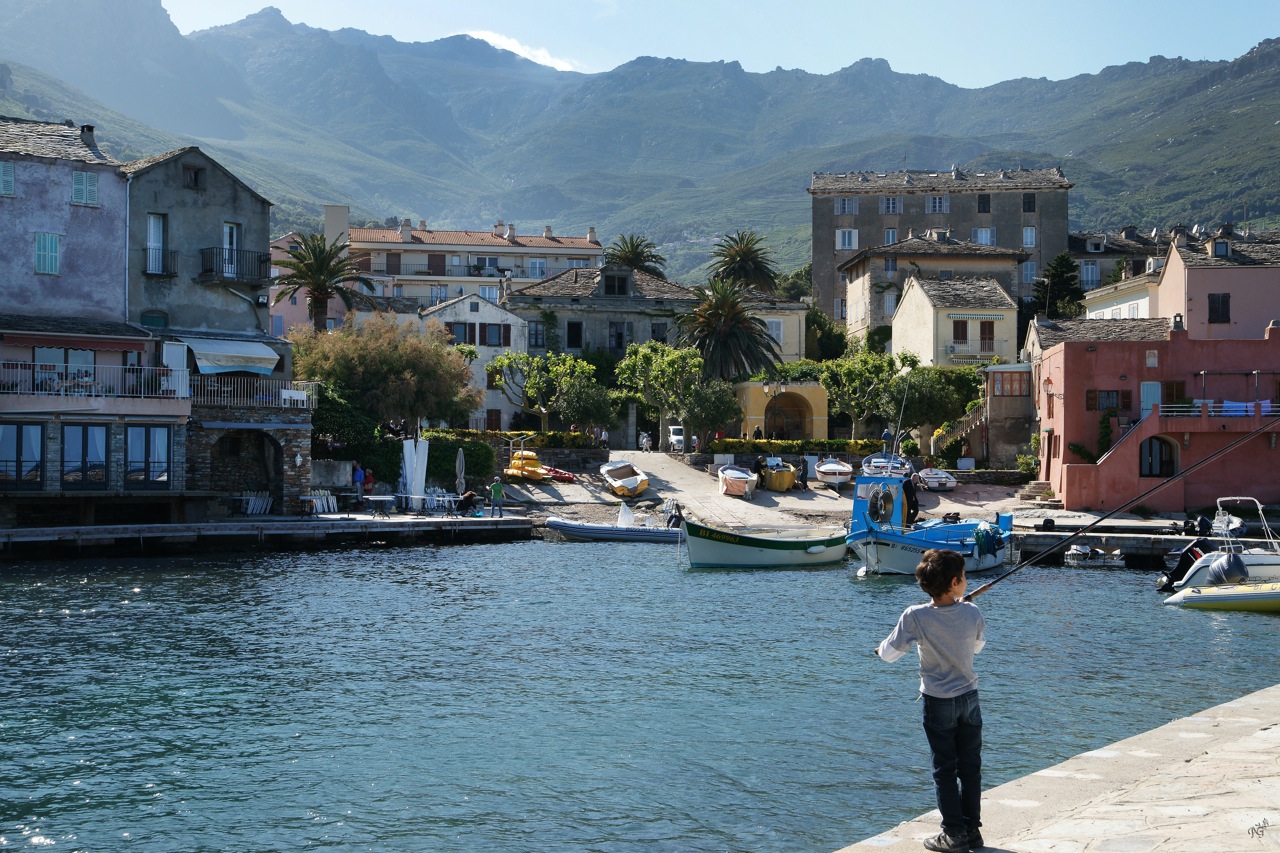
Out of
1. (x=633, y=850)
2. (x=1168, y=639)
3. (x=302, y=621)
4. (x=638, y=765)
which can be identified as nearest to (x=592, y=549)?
(x=302, y=621)

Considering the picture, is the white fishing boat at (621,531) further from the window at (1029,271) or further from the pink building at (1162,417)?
the window at (1029,271)

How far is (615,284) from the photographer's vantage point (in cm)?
8019

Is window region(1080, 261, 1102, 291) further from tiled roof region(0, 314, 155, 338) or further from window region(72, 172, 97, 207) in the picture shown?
window region(72, 172, 97, 207)

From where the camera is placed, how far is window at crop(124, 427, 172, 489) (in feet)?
146

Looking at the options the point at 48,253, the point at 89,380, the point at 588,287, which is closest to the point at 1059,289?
the point at 588,287

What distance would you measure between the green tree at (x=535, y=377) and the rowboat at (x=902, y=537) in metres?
24.5

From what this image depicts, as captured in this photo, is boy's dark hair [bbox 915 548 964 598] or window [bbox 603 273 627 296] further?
window [bbox 603 273 627 296]

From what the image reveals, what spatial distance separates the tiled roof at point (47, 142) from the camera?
163 feet

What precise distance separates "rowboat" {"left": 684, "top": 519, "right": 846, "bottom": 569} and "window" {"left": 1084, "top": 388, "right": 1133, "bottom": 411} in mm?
15791

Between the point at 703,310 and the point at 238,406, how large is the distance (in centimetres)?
2891

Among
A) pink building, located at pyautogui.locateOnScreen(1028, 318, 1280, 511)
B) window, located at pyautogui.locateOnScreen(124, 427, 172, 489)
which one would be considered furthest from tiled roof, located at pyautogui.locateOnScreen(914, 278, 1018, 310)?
window, located at pyautogui.locateOnScreen(124, 427, 172, 489)

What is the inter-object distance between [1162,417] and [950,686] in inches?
1763

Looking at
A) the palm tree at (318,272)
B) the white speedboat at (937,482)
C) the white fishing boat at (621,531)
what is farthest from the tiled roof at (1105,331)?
the palm tree at (318,272)

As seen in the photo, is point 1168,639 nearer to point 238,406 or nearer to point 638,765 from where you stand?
point 638,765
